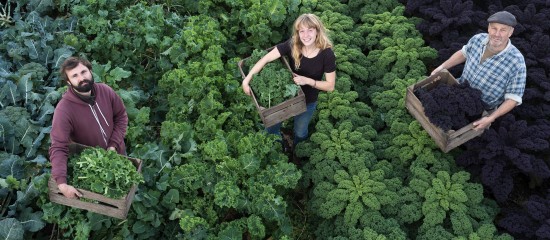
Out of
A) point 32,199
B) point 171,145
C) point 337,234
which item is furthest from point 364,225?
point 32,199

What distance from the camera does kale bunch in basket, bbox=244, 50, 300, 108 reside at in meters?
5.04

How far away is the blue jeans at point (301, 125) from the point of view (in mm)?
5531

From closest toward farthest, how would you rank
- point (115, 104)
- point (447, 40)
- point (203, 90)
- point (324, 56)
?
point (115, 104)
point (324, 56)
point (203, 90)
point (447, 40)

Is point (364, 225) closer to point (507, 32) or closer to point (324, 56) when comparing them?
point (324, 56)

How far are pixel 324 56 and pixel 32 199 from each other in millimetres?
3172

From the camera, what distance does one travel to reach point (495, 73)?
16.5ft

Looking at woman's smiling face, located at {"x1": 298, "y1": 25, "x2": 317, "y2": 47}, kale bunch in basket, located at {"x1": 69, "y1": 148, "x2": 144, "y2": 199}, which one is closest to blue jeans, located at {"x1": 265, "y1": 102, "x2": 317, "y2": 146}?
woman's smiling face, located at {"x1": 298, "y1": 25, "x2": 317, "y2": 47}

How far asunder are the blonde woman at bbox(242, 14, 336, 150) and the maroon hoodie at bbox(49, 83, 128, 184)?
4.27 feet

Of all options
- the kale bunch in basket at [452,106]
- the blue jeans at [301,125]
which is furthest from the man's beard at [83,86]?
the kale bunch in basket at [452,106]

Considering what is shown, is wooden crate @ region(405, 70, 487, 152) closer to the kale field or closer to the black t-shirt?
the kale field

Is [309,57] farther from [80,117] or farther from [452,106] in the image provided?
[80,117]

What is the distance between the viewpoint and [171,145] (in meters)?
5.64

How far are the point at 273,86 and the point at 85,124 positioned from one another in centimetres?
179

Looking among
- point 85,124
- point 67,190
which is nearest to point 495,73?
point 85,124
